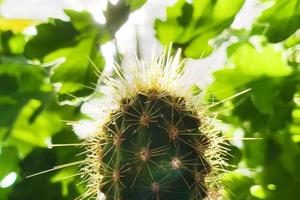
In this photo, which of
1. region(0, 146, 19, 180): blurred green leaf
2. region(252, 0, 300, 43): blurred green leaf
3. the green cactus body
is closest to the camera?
the green cactus body

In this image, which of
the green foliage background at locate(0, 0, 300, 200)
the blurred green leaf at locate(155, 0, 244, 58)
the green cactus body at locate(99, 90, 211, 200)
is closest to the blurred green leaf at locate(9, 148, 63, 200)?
the green foliage background at locate(0, 0, 300, 200)

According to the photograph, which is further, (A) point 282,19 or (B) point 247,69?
(B) point 247,69

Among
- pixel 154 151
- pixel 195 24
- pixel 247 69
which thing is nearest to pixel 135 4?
pixel 195 24

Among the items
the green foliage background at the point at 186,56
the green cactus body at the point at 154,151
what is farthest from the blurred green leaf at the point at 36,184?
the green cactus body at the point at 154,151

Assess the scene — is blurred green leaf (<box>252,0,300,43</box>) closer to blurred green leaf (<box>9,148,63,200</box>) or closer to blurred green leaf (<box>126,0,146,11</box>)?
blurred green leaf (<box>126,0,146,11</box>)

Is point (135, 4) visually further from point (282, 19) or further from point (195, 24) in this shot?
point (282, 19)

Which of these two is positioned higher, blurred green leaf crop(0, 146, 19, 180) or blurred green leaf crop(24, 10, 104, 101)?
blurred green leaf crop(24, 10, 104, 101)

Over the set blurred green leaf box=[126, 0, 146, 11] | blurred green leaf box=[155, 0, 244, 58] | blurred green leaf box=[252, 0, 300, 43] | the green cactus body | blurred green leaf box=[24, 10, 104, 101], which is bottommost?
the green cactus body
